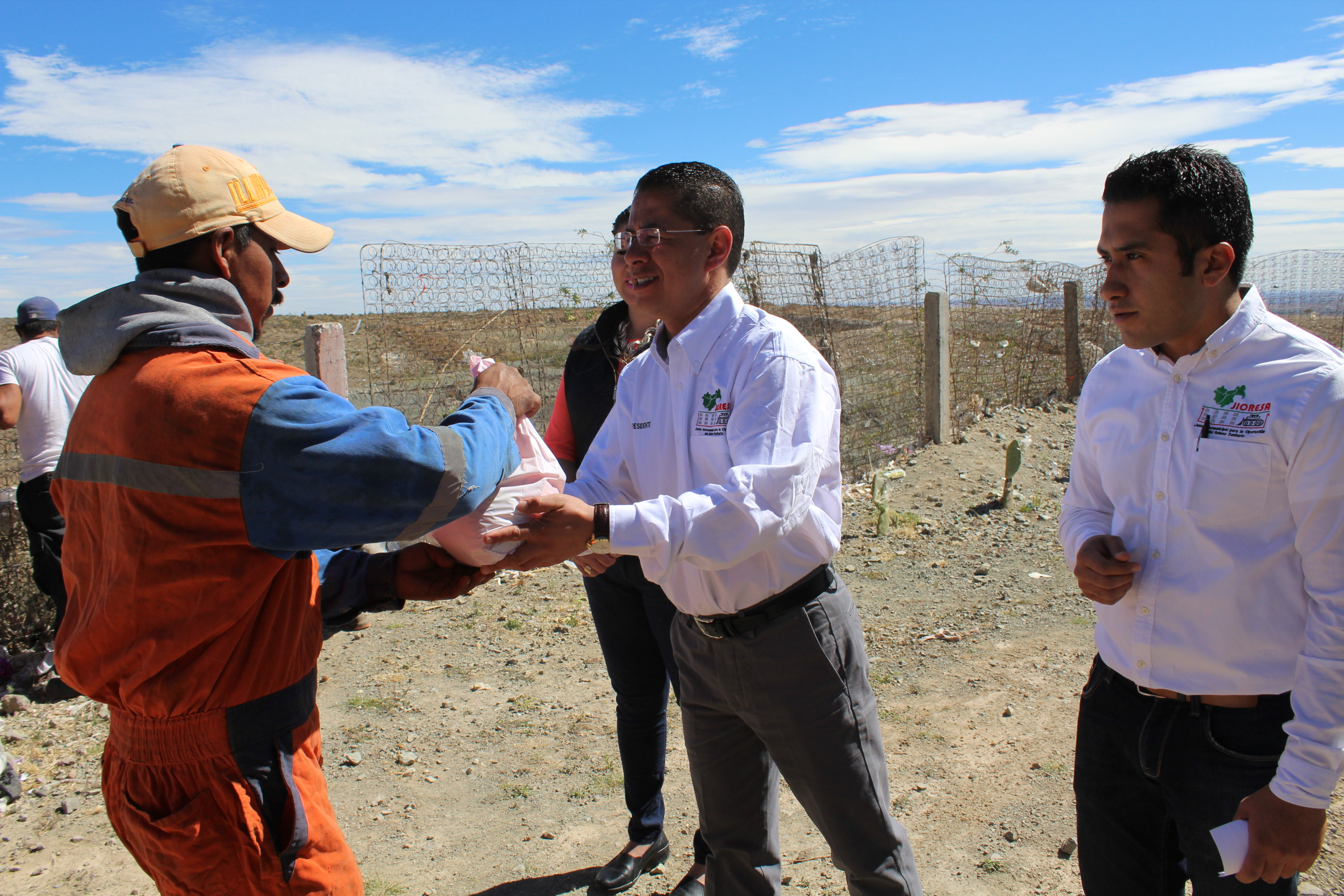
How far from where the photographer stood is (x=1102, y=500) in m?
2.27

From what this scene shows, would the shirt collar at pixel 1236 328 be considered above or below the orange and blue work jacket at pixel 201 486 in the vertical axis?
above

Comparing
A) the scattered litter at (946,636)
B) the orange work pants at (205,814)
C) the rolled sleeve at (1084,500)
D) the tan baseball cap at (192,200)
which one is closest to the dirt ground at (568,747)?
the scattered litter at (946,636)

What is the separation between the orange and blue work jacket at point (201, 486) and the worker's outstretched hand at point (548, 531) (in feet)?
0.49

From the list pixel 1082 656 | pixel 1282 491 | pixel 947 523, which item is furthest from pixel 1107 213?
pixel 947 523

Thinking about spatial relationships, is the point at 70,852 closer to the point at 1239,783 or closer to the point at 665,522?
the point at 665,522

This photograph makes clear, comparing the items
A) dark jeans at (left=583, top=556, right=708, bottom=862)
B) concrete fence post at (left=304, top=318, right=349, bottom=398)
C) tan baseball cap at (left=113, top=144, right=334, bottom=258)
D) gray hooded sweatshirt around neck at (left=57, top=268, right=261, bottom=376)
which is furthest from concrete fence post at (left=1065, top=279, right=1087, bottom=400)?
gray hooded sweatshirt around neck at (left=57, top=268, right=261, bottom=376)

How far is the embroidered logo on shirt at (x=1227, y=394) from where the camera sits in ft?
5.93

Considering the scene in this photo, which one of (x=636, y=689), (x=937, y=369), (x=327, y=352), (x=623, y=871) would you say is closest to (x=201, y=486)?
(x=636, y=689)

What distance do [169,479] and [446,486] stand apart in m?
0.49

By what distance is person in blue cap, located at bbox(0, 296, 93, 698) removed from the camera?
16.1 ft

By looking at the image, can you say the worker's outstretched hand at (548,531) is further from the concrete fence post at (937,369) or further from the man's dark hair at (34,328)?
the concrete fence post at (937,369)

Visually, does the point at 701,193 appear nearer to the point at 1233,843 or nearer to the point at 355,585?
the point at 355,585

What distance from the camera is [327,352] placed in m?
5.39

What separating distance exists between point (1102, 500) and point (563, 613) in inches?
162
